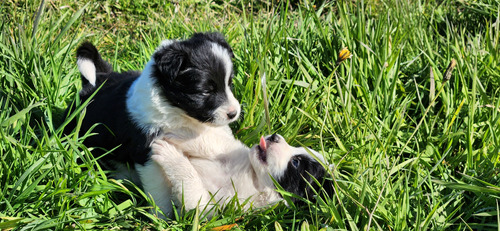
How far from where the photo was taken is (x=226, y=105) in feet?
10.0

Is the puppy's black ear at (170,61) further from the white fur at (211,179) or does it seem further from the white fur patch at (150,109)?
the white fur at (211,179)

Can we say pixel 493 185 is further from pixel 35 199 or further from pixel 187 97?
pixel 35 199

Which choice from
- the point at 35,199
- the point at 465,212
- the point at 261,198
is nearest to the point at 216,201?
the point at 261,198

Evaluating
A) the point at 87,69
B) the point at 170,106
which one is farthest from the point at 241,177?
the point at 87,69

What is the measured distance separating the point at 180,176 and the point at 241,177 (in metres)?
0.41

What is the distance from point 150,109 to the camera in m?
3.08

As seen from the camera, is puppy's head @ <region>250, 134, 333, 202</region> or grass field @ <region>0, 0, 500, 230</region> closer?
grass field @ <region>0, 0, 500, 230</region>

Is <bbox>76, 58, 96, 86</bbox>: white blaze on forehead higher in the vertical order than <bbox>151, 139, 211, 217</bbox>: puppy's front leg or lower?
higher

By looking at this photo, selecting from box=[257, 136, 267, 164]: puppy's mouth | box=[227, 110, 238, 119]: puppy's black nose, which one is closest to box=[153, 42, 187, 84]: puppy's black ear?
box=[227, 110, 238, 119]: puppy's black nose

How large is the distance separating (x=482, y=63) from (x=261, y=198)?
205cm

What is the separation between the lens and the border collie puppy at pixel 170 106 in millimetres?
3016

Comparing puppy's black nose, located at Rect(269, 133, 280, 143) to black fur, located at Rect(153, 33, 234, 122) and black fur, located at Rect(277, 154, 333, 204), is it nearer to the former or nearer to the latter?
black fur, located at Rect(277, 154, 333, 204)

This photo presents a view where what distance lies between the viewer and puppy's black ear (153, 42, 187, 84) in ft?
9.66

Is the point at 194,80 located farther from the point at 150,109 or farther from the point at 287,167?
the point at 287,167
